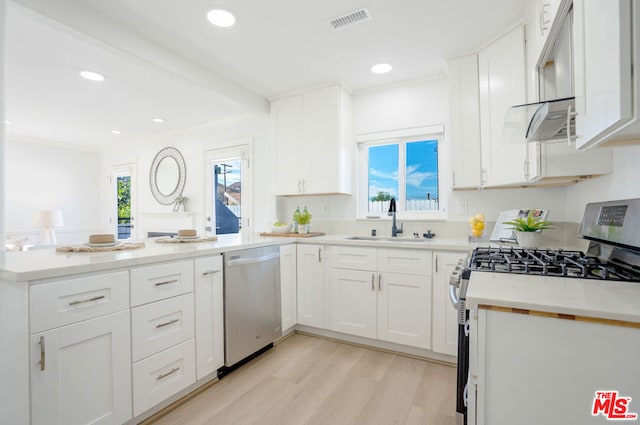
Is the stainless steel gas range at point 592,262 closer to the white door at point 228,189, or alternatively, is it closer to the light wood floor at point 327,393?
the light wood floor at point 327,393

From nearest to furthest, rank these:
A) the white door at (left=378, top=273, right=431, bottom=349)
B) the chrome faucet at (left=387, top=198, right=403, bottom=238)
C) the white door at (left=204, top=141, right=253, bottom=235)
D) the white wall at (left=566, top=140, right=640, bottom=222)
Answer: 1. the white wall at (left=566, top=140, right=640, bottom=222)
2. the white door at (left=378, top=273, right=431, bottom=349)
3. the chrome faucet at (left=387, top=198, right=403, bottom=238)
4. the white door at (left=204, top=141, right=253, bottom=235)

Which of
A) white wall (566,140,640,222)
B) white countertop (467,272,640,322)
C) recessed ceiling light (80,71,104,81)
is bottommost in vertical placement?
white countertop (467,272,640,322)

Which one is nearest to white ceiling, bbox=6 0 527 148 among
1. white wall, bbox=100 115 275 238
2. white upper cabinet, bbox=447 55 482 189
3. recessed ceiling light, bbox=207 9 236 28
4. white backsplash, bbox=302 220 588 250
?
recessed ceiling light, bbox=207 9 236 28

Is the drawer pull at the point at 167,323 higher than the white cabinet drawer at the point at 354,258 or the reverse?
the reverse

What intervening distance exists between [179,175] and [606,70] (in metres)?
4.98

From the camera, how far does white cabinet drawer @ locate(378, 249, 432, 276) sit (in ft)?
7.61

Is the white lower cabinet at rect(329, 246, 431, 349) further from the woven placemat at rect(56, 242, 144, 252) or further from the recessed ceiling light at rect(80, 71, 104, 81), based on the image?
the recessed ceiling light at rect(80, 71, 104, 81)

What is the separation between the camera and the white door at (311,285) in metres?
2.77

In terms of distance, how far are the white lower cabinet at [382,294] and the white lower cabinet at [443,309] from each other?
0.15 ft

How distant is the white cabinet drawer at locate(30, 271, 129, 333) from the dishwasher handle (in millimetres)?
706

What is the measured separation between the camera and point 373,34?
2.26 m

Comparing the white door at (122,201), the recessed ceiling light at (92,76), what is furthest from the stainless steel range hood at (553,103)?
the white door at (122,201)

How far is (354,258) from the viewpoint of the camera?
2609 millimetres

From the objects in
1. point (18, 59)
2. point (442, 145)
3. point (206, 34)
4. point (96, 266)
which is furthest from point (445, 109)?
point (18, 59)
